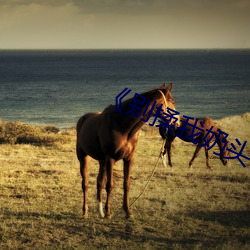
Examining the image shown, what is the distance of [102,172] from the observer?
28.6 feet

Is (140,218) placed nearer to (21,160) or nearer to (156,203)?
(156,203)

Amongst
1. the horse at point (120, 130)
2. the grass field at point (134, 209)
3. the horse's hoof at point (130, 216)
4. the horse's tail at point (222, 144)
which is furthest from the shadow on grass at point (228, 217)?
the horse's tail at point (222, 144)

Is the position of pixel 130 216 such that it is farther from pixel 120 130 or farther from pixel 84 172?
pixel 120 130

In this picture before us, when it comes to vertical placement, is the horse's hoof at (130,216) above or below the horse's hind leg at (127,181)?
below

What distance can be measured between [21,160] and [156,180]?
7.22 metres

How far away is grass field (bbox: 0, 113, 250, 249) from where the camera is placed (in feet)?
24.8

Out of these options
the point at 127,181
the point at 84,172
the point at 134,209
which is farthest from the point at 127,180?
the point at 134,209

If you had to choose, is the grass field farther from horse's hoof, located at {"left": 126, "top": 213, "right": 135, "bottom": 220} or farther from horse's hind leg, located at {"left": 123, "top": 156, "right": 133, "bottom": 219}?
horse's hind leg, located at {"left": 123, "top": 156, "right": 133, "bottom": 219}

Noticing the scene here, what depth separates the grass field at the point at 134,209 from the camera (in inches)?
298

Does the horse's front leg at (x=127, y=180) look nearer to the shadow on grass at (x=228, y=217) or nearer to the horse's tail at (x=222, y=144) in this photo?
the shadow on grass at (x=228, y=217)

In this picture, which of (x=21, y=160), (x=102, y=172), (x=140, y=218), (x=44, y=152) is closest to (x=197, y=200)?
(x=140, y=218)

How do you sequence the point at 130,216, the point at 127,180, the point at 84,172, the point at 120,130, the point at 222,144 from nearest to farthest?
the point at 120,130 < the point at 127,180 < the point at 130,216 < the point at 84,172 < the point at 222,144

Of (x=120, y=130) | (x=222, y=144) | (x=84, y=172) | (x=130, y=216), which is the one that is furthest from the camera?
(x=222, y=144)

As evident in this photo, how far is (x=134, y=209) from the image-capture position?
952cm
